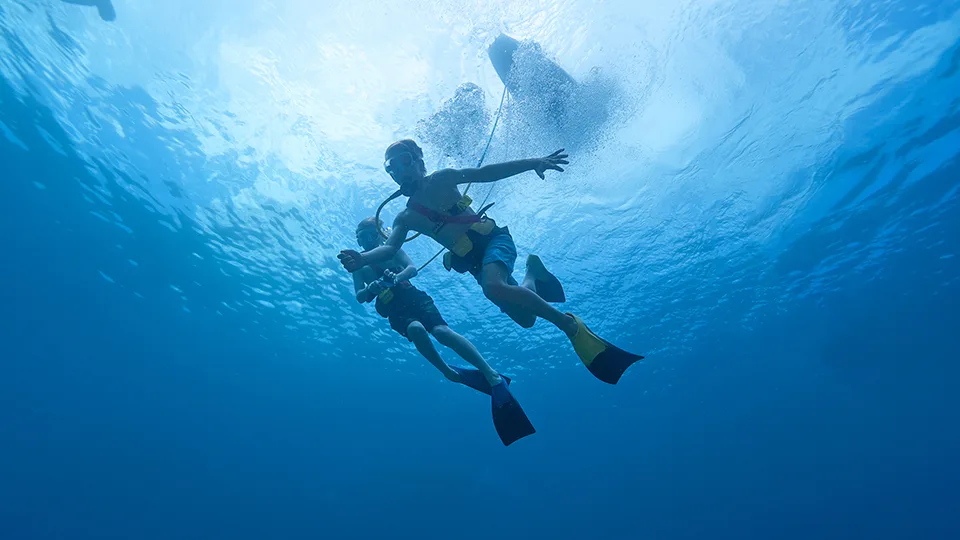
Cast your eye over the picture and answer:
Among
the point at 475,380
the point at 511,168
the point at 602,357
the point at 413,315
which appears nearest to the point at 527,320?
the point at 602,357

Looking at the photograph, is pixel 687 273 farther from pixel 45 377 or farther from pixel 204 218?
pixel 45 377

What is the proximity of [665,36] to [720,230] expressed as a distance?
359 inches

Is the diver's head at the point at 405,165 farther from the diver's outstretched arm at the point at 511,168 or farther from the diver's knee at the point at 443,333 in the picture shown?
the diver's knee at the point at 443,333

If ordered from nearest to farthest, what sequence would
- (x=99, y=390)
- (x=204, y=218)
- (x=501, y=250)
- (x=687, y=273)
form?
(x=501, y=250), (x=204, y=218), (x=687, y=273), (x=99, y=390)

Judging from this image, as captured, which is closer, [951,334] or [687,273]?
[687,273]

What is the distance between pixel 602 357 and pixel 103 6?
11642 millimetres

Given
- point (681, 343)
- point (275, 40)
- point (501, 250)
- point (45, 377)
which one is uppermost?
point (45, 377)

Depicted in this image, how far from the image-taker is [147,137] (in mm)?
12367

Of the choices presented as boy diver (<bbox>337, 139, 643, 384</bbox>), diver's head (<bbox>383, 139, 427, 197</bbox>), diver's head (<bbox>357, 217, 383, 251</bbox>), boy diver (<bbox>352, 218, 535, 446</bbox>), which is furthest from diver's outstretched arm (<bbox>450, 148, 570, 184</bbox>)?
diver's head (<bbox>357, 217, 383, 251</bbox>)

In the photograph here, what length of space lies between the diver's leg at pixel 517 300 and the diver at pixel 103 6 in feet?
33.4

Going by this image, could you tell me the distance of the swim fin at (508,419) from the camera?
4.47 metres

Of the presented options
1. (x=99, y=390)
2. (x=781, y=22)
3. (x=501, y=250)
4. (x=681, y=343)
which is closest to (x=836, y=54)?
(x=781, y=22)

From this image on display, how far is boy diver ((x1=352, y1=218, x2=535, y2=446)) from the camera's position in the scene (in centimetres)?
512

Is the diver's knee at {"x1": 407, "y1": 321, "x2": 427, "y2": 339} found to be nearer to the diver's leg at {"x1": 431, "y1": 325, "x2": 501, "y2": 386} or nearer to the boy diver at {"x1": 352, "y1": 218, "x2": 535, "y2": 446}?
the boy diver at {"x1": 352, "y1": 218, "x2": 535, "y2": 446}
